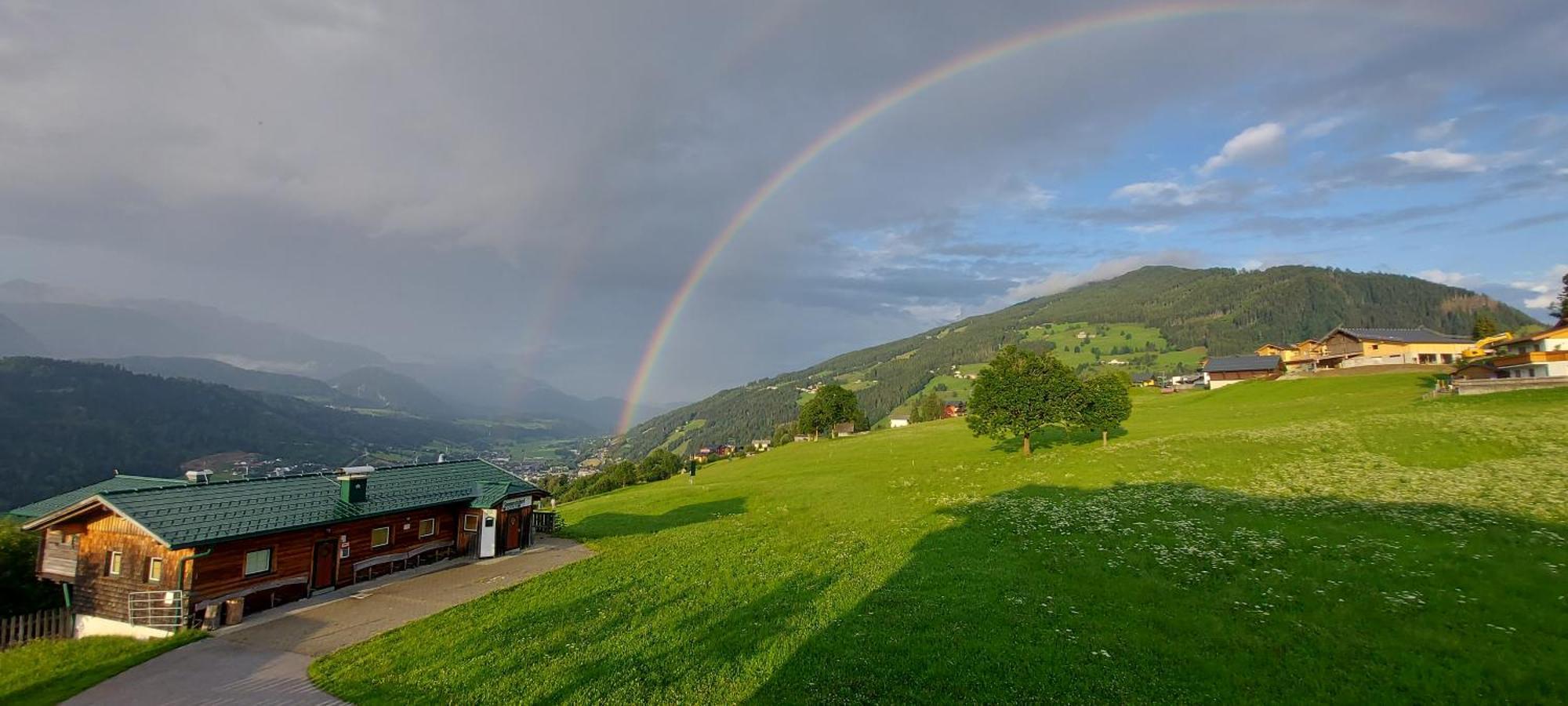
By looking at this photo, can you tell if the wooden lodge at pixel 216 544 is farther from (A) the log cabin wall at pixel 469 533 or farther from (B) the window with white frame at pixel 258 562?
(A) the log cabin wall at pixel 469 533

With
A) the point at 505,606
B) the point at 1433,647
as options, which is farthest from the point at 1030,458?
the point at 505,606

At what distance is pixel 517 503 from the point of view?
35.8 meters

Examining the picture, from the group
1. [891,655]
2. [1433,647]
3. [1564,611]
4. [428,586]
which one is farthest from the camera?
[428,586]

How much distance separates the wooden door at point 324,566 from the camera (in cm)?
2641

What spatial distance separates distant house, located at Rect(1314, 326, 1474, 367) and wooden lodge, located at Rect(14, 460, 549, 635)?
391 ft

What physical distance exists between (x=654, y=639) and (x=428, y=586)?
15.8 metres

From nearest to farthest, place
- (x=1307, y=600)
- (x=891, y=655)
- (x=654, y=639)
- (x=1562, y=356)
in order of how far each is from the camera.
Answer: (x=891, y=655) < (x=1307, y=600) < (x=654, y=639) < (x=1562, y=356)

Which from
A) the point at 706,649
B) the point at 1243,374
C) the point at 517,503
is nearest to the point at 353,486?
the point at 517,503

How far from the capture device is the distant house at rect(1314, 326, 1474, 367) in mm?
90000

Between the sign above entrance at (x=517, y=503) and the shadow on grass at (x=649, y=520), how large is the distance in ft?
15.4

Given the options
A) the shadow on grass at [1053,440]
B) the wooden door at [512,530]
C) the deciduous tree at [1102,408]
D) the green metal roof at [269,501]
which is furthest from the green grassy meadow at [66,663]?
the deciduous tree at [1102,408]

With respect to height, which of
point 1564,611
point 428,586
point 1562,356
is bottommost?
point 428,586

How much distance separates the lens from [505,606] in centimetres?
2288

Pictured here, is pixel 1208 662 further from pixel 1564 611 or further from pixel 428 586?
pixel 428 586
